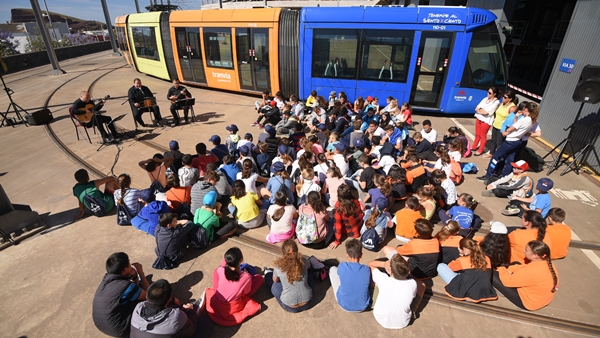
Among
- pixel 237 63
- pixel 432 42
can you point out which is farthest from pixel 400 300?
pixel 237 63

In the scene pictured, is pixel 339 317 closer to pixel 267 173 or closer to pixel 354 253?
pixel 354 253

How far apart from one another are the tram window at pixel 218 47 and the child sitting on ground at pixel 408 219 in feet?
35.2

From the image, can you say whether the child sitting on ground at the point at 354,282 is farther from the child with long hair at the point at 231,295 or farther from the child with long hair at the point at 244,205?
the child with long hair at the point at 244,205

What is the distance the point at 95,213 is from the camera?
18.4 ft

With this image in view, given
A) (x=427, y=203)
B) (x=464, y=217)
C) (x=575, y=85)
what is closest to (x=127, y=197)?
(x=427, y=203)

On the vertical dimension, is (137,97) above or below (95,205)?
above

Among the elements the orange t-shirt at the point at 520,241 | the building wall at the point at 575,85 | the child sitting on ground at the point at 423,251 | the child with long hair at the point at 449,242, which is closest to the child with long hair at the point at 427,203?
the child with long hair at the point at 449,242

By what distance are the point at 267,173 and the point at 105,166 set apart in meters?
4.37

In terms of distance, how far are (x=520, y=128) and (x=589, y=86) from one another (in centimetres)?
191

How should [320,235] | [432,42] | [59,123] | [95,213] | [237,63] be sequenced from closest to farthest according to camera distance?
[320,235] < [95,213] < [432,42] < [59,123] < [237,63]

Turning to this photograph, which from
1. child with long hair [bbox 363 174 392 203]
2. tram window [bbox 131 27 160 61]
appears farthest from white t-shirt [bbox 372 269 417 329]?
tram window [bbox 131 27 160 61]

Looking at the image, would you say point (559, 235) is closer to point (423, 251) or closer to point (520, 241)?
point (520, 241)

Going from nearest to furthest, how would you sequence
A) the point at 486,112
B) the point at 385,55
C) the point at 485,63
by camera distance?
the point at 486,112 < the point at 485,63 < the point at 385,55

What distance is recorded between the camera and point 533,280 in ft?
12.1
